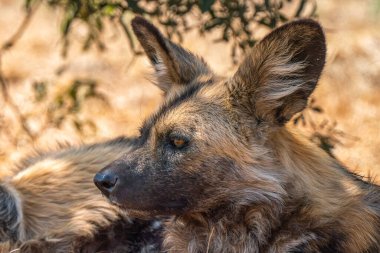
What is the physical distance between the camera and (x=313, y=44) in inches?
151

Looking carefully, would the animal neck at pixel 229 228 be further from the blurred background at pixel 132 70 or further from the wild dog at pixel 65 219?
the blurred background at pixel 132 70

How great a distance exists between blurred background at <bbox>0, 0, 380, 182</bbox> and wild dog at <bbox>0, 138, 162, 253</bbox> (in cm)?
61

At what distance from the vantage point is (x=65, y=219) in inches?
190

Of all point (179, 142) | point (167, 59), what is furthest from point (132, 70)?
point (179, 142)

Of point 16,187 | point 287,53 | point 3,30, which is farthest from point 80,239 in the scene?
point 3,30

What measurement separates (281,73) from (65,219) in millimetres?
1634

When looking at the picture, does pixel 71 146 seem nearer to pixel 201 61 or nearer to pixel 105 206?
pixel 105 206

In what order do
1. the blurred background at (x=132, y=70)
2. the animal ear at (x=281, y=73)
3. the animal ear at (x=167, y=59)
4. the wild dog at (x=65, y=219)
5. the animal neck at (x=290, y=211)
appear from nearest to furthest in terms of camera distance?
the animal ear at (x=281, y=73), the animal neck at (x=290, y=211), the animal ear at (x=167, y=59), the wild dog at (x=65, y=219), the blurred background at (x=132, y=70)

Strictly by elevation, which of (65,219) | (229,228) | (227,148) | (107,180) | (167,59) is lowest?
(65,219)

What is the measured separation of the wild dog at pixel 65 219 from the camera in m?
4.75

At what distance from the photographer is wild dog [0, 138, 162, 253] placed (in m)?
4.75

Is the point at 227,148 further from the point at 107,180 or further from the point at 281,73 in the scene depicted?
the point at 107,180

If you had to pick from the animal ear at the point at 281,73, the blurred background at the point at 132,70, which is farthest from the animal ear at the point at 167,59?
the blurred background at the point at 132,70

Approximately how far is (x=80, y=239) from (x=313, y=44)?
1.78 m
